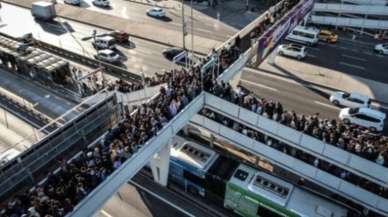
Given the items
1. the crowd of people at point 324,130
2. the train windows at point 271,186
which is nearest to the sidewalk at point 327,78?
the crowd of people at point 324,130

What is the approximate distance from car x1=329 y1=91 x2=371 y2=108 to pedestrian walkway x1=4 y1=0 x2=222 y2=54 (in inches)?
761

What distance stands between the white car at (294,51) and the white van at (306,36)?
312 cm

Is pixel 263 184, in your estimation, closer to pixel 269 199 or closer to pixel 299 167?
pixel 269 199

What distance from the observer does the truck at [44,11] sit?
63688 mm

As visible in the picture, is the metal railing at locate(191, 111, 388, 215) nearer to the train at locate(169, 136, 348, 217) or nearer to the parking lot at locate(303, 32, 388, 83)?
the train at locate(169, 136, 348, 217)

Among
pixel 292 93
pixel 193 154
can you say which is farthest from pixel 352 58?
pixel 193 154

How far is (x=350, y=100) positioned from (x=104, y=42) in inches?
1336

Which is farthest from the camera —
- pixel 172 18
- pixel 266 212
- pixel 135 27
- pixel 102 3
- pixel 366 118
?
pixel 102 3

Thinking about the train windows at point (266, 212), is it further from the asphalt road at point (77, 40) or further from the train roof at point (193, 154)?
the asphalt road at point (77, 40)

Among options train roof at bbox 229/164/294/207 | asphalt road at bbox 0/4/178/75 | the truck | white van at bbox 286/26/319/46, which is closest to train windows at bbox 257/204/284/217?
→ train roof at bbox 229/164/294/207

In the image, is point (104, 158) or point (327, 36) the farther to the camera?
point (327, 36)

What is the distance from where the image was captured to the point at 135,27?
6041cm

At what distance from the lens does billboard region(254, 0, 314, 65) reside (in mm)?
39344

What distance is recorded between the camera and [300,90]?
144ft
